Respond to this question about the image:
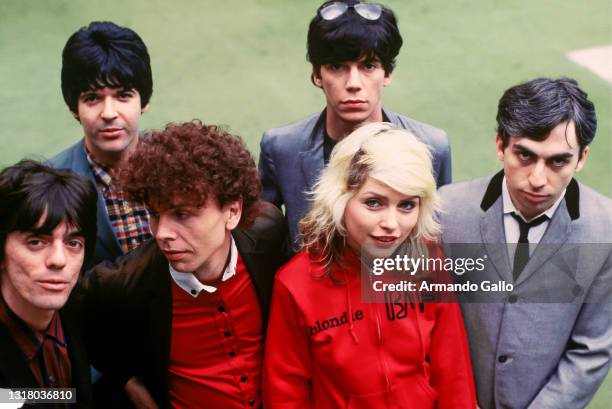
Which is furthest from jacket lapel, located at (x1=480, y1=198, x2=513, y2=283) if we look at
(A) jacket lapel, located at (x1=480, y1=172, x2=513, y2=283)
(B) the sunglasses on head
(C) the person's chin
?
(C) the person's chin

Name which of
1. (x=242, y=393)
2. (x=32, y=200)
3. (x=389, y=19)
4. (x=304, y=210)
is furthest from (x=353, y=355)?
(x=389, y=19)

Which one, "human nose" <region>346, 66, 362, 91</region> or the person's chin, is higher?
"human nose" <region>346, 66, 362, 91</region>

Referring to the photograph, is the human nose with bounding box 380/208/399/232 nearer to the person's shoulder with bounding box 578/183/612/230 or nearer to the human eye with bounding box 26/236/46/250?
the person's shoulder with bounding box 578/183/612/230

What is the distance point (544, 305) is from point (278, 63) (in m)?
3.94

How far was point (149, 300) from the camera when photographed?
2.89 metres

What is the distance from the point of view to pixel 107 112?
3.34 meters

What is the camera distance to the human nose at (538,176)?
9.18 feet

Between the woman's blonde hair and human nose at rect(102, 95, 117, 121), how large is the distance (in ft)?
3.26

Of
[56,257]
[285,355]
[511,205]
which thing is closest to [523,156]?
[511,205]

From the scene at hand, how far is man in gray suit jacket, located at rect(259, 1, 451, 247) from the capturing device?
133 inches

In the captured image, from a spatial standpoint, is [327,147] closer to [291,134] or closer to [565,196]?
[291,134]

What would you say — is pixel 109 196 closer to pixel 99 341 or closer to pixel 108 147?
pixel 108 147

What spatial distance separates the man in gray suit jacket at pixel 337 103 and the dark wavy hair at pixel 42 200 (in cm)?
105

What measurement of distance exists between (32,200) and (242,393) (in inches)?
41.0
